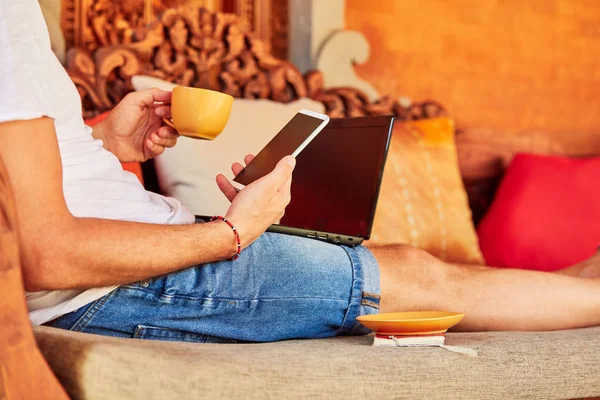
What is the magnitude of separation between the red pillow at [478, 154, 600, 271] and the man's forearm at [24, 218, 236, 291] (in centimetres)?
131

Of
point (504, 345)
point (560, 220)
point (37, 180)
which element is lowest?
point (560, 220)

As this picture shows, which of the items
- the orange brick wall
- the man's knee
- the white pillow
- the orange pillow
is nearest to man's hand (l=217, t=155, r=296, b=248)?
the man's knee

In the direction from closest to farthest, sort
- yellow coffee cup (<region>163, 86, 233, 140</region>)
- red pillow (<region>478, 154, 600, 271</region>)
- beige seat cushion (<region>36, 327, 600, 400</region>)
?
beige seat cushion (<region>36, 327, 600, 400</region>)
yellow coffee cup (<region>163, 86, 233, 140</region>)
red pillow (<region>478, 154, 600, 271</region>)

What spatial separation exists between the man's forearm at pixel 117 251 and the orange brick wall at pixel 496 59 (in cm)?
155

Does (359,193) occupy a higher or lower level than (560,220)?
higher

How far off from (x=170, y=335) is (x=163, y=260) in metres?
0.15

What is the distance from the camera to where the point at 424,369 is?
92cm

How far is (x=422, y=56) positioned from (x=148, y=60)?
1.08 m

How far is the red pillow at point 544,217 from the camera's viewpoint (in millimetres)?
2092

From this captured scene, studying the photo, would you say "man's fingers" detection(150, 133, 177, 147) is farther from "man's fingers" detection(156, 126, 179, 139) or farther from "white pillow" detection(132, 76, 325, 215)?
"white pillow" detection(132, 76, 325, 215)

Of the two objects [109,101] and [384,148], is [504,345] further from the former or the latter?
[109,101]

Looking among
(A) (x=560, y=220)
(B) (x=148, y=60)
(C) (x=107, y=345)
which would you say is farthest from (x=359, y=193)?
(A) (x=560, y=220)

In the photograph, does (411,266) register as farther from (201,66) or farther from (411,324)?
(201,66)

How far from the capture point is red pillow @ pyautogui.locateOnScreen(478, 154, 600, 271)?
6.86 ft
